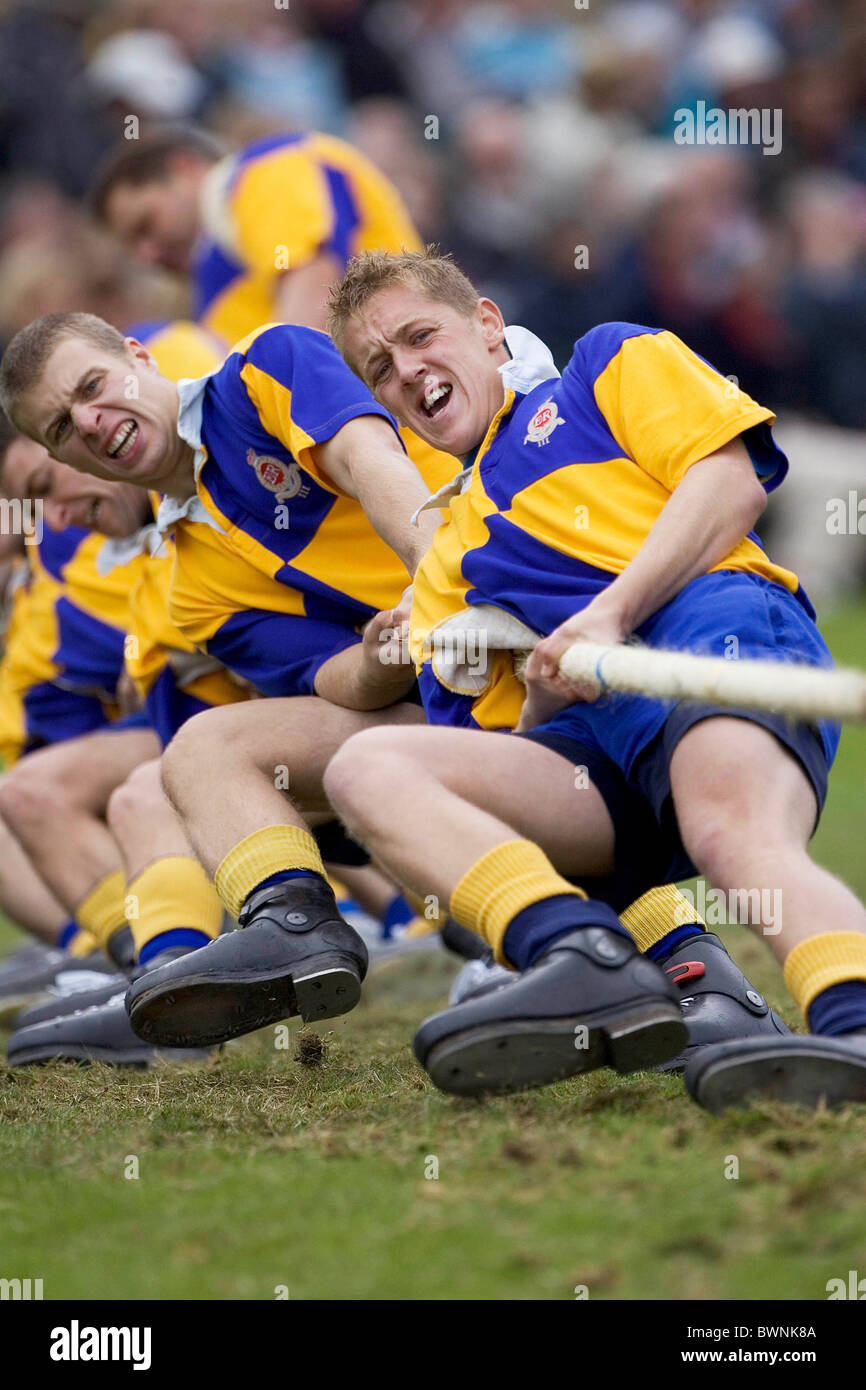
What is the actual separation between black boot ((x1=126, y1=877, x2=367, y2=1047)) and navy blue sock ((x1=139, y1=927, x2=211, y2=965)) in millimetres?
605

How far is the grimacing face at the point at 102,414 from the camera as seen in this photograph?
3502 millimetres

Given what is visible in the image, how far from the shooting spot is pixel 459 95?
988 cm

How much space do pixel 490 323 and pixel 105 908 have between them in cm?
211

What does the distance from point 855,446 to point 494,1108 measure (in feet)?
25.5

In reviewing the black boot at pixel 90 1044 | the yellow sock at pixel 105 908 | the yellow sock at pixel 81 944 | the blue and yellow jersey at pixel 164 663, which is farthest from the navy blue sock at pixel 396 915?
the black boot at pixel 90 1044

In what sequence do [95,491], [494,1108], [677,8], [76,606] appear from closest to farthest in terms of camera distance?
[494,1108] → [95,491] → [76,606] → [677,8]

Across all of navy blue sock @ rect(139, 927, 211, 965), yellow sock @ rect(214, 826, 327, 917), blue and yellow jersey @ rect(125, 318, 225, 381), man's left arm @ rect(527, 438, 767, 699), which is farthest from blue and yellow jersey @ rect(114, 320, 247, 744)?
man's left arm @ rect(527, 438, 767, 699)

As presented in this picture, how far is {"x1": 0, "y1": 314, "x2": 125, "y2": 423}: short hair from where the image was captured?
11.5 ft

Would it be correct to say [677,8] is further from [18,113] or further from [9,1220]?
[9,1220]

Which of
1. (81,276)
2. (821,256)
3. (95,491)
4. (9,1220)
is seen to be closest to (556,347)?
(821,256)

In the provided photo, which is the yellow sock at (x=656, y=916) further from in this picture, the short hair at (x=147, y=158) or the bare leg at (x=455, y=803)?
the short hair at (x=147, y=158)

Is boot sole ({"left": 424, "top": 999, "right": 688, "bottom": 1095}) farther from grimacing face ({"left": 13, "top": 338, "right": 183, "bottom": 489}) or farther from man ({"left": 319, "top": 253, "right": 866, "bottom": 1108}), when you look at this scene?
grimacing face ({"left": 13, "top": 338, "right": 183, "bottom": 489})

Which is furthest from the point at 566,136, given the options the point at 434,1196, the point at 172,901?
the point at 434,1196

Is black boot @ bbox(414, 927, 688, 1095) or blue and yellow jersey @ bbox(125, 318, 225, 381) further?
blue and yellow jersey @ bbox(125, 318, 225, 381)
